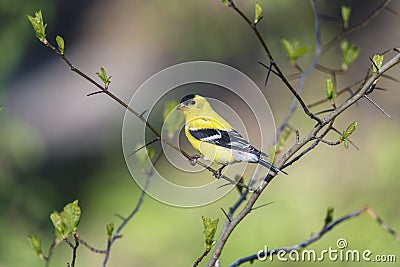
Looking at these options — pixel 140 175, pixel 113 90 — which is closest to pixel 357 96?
pixel 140 175

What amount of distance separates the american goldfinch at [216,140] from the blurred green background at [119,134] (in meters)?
1.91

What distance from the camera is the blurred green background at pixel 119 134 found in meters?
4.91

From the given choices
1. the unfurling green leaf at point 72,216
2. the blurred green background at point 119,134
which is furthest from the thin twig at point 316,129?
the blurred green background at point 119,134

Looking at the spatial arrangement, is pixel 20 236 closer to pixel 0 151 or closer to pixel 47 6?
pixel 0 151

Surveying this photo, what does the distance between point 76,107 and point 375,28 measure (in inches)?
154

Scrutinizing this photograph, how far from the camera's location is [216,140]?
2.66 metres

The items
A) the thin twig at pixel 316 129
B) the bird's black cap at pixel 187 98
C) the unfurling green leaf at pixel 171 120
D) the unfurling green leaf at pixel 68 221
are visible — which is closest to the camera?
the thin twig at pixel 316 129

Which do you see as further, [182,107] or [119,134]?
[119,134]

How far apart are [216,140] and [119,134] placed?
13.0ft

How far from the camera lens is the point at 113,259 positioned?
194 inches

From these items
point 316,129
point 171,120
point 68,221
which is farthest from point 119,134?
point 316,129

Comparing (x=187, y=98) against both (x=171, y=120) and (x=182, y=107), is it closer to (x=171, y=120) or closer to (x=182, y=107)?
(x=182, y=107)

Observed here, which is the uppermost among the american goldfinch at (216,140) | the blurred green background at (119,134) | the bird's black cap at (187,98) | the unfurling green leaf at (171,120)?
the blurred green background at (119,134)

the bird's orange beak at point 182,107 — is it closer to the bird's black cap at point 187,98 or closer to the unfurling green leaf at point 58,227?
the bird's black cap at point 187,98
